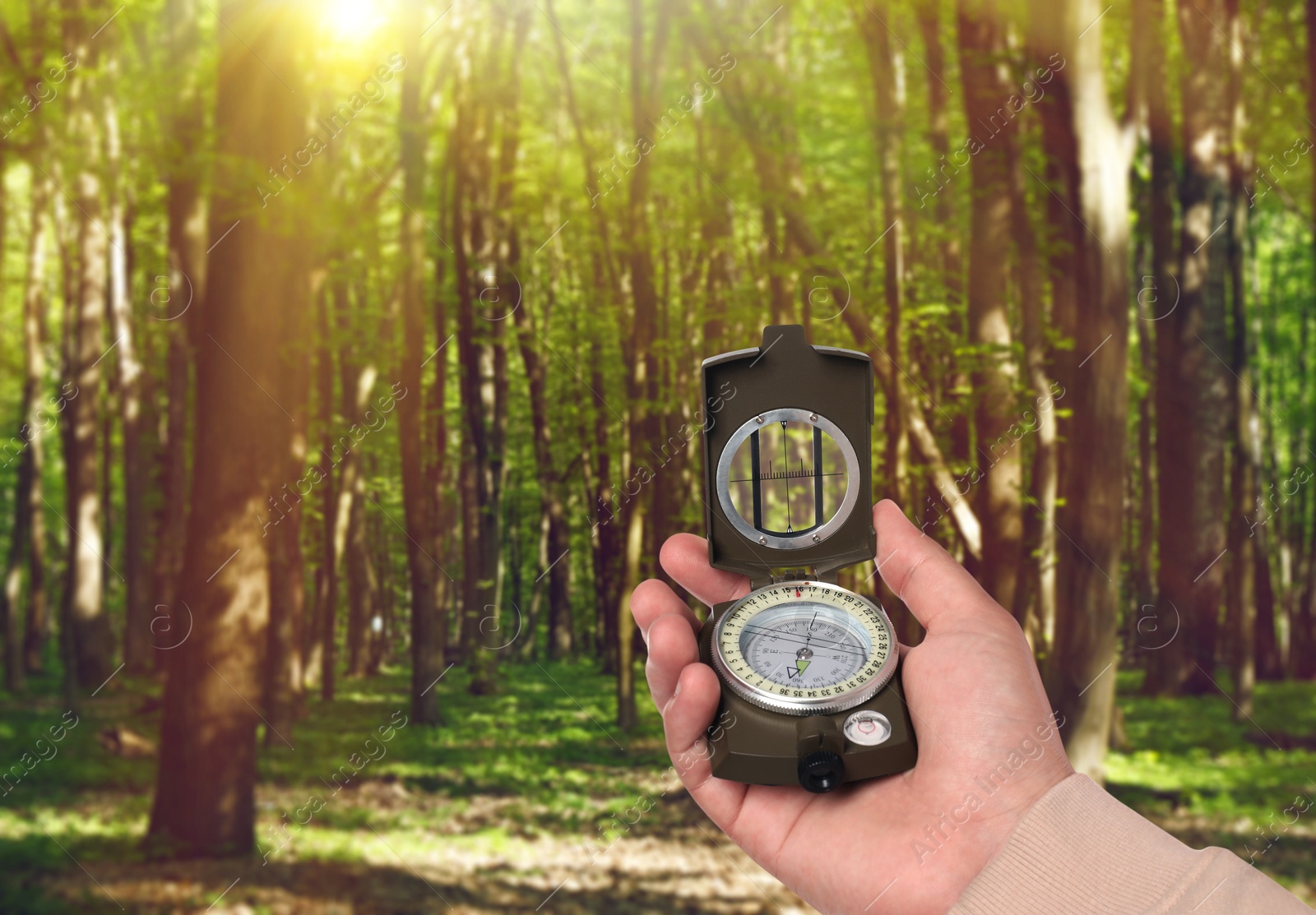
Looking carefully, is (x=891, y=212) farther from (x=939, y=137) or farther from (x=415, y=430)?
(x=415, y=430)

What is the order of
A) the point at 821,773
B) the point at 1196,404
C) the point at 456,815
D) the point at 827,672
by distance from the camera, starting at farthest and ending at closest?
the point at 1196,404, the point at 456,815, the point at 827,672, the point at 821,773

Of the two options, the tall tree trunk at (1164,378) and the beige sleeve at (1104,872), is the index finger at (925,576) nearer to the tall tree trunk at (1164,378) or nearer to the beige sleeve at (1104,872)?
the beige sleeve at (1104,872)

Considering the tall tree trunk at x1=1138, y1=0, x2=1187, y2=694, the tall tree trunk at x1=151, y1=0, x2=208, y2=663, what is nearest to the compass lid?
the tall tree trunk at x1=151, y1=0, x2=208, y2=663

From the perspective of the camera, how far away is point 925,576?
1.27 metres

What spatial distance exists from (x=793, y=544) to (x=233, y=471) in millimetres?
2255

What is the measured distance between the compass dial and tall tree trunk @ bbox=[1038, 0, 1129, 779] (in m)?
2.19

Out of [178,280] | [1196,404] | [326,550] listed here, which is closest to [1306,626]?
[1196,404]

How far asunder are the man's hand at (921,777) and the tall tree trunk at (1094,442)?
6.98ft

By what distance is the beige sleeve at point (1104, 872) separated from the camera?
32.7 inches

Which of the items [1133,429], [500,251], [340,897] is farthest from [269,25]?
[1133,429]

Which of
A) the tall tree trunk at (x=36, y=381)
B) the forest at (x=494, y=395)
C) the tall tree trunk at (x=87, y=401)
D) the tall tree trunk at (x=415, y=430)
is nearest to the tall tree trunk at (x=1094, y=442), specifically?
the forest at (x=494, y=395)

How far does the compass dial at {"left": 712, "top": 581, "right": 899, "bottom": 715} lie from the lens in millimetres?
1125

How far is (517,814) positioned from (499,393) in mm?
1548

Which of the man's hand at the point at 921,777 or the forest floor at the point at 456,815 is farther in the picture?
the forest floor at the point at 456,815
